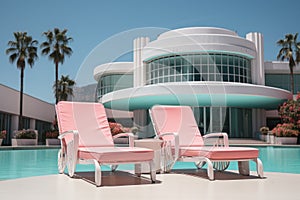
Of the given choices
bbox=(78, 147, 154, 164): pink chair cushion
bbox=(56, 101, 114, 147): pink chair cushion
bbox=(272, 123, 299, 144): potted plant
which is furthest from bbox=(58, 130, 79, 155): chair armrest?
bbox=(272, 123, 299, 144): potted plant

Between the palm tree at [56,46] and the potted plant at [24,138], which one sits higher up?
the palm tree at [56,46]

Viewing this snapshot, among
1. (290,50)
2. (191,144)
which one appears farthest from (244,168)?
(290,50)

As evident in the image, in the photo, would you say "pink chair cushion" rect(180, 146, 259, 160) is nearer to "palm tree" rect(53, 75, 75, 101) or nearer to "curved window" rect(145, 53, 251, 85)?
"curved window" rect(145, 53, 251, 85)

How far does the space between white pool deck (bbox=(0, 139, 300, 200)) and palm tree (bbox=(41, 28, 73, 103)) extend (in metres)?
21.3

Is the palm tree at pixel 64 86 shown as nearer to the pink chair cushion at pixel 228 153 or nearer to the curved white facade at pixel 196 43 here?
the curved white facade at pixel 196 43

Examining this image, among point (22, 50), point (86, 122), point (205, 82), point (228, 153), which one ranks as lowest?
point (228, 153)

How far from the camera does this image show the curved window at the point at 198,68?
25531mm

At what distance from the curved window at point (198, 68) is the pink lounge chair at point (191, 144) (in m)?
18.6

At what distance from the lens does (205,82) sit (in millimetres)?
23266

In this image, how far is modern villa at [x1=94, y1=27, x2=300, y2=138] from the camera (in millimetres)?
23125

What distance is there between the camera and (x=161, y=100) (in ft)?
81.5

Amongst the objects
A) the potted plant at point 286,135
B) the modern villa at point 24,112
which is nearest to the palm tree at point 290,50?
the potted plant at point 286,135

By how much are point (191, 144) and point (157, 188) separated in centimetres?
221

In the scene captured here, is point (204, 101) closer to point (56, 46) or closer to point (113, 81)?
point (113, 81)
